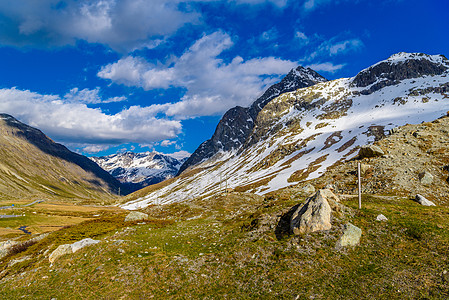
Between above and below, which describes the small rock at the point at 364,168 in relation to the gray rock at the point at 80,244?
above

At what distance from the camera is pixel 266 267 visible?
1866 cm

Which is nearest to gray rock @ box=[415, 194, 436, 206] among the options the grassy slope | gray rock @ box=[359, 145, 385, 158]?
the grassy slope

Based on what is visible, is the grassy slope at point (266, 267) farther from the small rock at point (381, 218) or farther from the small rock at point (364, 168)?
the small rock at point (364, 168)

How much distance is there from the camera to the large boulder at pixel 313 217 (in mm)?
21312

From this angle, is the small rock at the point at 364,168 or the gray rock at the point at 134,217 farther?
the small rock at the point at 364,168

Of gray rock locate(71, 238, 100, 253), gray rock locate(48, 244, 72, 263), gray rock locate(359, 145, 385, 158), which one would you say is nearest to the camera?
gray rock locate(48, 244, 72, 263)

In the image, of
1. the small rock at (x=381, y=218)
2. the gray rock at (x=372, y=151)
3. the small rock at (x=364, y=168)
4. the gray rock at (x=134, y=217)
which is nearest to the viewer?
the small rock at (x=381, y=218)

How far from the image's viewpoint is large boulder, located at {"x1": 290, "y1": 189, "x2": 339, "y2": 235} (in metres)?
21.3

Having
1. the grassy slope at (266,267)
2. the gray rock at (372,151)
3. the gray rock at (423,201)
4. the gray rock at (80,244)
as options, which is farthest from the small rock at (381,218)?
the gray rock at (372,151)

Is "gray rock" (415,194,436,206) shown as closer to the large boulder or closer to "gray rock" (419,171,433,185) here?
"gray rock" (419,171,433,185)

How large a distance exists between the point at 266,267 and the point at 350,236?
806 centimetres

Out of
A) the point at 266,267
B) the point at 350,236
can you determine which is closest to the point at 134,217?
the point at 266,267

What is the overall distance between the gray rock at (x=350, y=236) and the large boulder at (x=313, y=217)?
1.47 meters

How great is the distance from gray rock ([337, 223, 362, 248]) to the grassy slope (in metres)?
0.53
